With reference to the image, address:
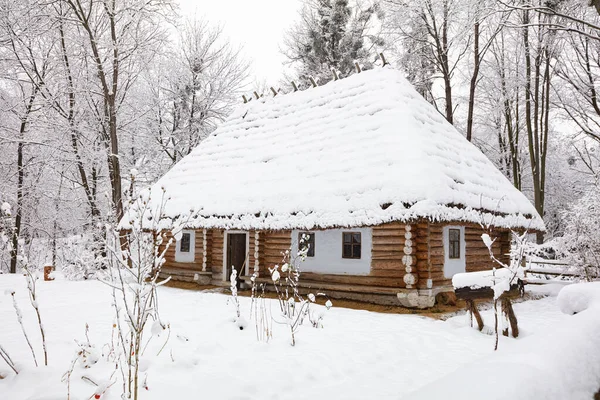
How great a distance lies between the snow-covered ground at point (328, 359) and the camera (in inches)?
83.7

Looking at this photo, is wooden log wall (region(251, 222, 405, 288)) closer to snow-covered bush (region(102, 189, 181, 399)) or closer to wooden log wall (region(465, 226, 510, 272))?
wooden log wall (region(465, 226, 510, 272))

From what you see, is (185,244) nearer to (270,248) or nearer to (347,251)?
(270,248)

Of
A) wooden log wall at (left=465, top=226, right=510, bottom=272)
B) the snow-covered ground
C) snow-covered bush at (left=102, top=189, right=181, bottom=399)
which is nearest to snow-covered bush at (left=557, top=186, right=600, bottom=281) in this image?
wooden log wall at (left=465, top=226, right=510, bottom=272)

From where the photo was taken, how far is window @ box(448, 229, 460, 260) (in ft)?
37.9

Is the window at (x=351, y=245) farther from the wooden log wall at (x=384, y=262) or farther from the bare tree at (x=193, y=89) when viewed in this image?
the bare tree at (x=193, y=89)

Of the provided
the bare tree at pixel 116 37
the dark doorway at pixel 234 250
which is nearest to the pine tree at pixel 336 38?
the bare tree at pixel 116 37

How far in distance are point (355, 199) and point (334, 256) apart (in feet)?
7.22

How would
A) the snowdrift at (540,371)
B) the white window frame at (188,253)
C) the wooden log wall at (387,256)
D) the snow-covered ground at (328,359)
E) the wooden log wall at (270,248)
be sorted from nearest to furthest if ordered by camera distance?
the snowdrift at (540,371), the snow-covered ground at (328,359), the wooden log wall at (387,256), the wooden log wall at (270,248), the white window frame at (188,253)

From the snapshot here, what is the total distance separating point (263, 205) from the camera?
39.7ft

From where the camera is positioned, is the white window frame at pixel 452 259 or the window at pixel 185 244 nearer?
the white window frame at pixel 452 259

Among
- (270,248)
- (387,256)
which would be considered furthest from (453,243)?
(270,248)

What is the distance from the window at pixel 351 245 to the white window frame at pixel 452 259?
244 cm

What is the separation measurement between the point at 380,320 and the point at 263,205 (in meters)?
5.48

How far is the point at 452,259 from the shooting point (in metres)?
11.5
